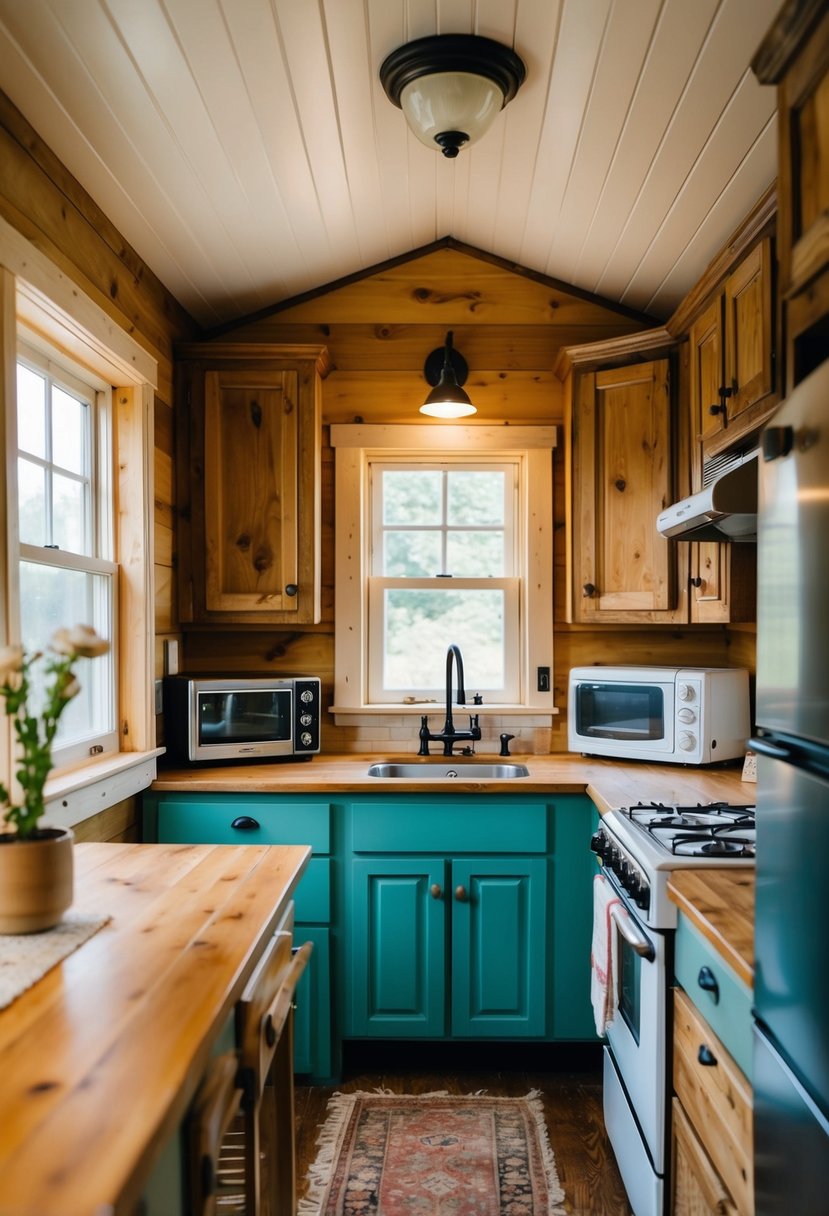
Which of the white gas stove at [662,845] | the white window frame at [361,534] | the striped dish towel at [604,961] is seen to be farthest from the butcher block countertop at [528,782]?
the white window frame at [361,534]

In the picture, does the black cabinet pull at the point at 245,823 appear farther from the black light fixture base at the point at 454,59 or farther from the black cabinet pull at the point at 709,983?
the black light fixture base at the point at 454,59

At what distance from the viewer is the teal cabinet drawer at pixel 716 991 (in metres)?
1.37

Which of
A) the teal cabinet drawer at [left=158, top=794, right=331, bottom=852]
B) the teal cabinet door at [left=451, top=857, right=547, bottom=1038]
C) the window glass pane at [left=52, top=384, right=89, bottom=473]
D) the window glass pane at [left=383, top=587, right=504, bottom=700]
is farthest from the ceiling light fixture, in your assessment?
the teal cabinet door at [left=451, top=857, right=547, bottom=1038]

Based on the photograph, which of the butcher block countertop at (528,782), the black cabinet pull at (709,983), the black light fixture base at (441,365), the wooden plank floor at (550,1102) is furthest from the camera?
the black light fixture base at (441,365)

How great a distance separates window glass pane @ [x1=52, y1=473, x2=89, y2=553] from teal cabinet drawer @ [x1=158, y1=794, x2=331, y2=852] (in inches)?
32.2

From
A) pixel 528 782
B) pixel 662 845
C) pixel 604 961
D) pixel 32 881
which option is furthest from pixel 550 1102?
pixel 32 881

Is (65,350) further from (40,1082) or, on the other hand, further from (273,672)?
(40,1082)

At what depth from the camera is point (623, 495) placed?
9.88 feet

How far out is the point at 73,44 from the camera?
179cm

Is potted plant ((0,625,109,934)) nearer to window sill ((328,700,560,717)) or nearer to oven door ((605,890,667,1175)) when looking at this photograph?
oven door ((605,890,667,1175))

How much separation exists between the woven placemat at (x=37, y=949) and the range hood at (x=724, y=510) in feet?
4.93

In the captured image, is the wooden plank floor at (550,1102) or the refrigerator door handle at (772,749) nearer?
the refrigerator door handle at (772,749)

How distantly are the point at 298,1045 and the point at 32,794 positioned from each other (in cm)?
167

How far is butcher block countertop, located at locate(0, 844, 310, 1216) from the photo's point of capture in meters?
0.82
